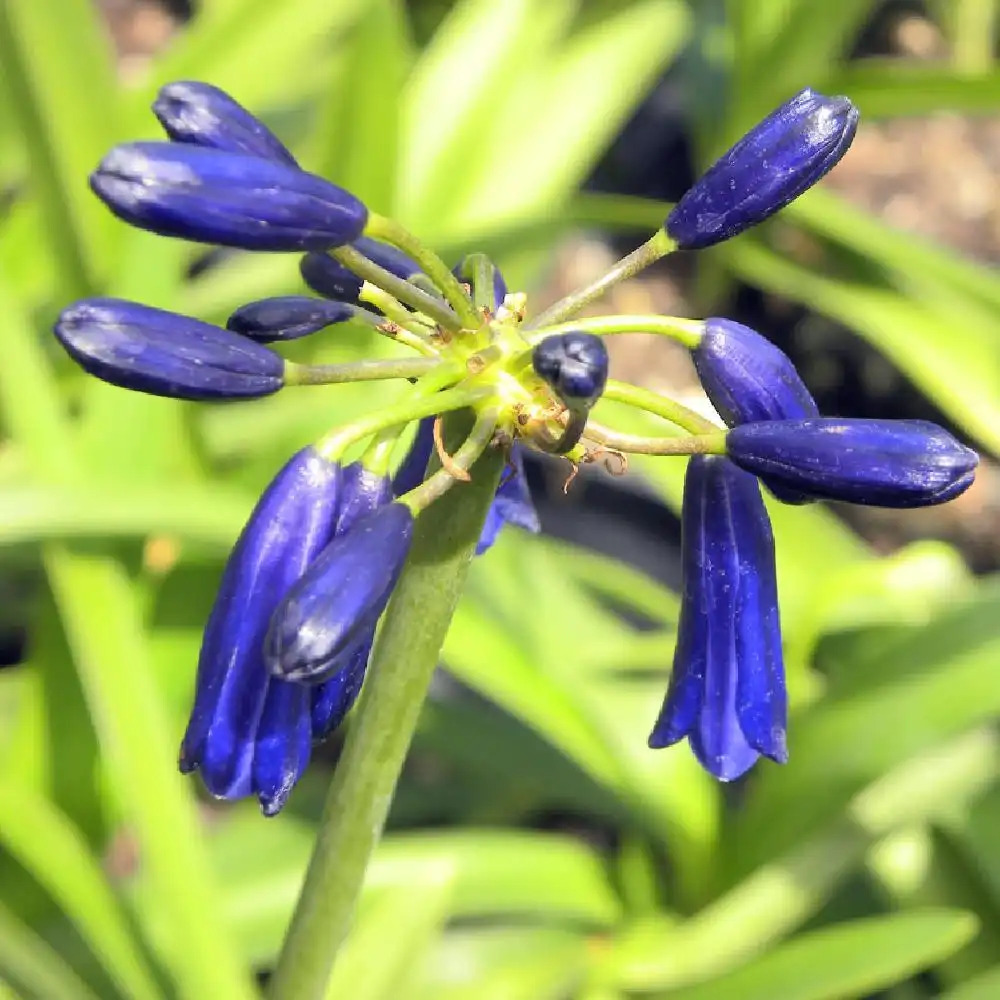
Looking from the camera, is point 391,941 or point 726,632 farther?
point 391,941

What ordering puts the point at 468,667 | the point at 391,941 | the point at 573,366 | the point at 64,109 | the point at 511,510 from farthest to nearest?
the point at 64,109 < the point at 468,667 < the point at 391,941 < the point at 511,510 < the point at 573,366

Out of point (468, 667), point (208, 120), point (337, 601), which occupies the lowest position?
point (468, 667)

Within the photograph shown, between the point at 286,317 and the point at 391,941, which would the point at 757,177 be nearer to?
the point at 286,317

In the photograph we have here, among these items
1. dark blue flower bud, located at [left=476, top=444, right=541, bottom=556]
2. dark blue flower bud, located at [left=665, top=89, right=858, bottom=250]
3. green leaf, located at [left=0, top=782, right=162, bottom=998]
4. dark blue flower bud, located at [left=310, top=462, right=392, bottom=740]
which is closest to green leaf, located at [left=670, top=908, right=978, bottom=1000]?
green leaf, located at [left=0, top=782, right=162, bottom=998]

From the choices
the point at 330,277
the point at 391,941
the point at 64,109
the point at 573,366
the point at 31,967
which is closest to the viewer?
the point at 573,366

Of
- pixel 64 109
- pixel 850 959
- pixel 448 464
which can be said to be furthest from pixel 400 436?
pixel 64 109

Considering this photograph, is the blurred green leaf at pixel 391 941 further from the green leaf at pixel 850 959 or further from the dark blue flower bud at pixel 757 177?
the dark blue flower bud at pixel 757 177
